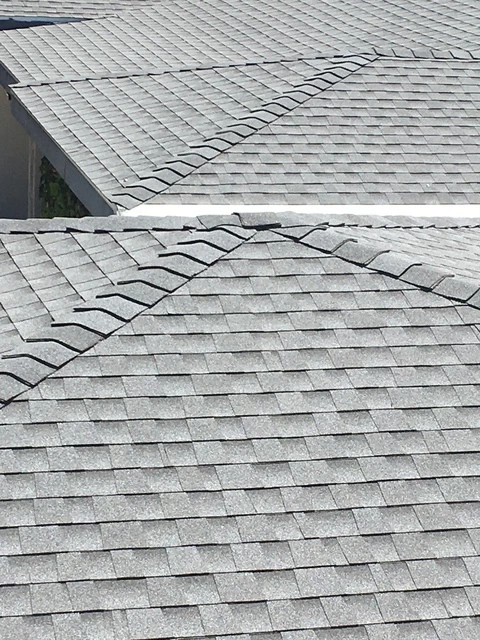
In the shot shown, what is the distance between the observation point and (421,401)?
23.8 ft

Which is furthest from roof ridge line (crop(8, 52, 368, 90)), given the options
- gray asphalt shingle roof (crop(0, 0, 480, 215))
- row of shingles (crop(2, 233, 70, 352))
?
row of shingles (crop(2, 233, 70, 352))

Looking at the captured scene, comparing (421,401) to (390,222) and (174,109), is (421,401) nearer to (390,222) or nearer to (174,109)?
(390,222)

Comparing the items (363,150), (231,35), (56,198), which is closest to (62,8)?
(231,35)

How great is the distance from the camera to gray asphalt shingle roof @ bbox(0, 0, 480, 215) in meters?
12.7

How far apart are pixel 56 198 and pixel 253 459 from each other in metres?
Answer: 11.0

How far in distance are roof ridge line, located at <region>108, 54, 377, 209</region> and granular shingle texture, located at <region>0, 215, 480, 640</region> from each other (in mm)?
3589

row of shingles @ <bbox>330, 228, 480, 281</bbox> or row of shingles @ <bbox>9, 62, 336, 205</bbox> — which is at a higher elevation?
row of shingles @ <bbox>330, 228, 480, 281</bbox>

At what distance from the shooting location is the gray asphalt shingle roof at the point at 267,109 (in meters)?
12.7

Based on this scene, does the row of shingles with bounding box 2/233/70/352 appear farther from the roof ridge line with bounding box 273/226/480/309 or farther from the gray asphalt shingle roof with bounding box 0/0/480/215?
the gray asphalt shingle roof with bounding box 0/0/480/215

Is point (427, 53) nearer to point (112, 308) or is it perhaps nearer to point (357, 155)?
point (357, 155)

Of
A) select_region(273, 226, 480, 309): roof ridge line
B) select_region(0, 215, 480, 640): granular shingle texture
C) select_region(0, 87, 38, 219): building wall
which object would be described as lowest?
select_region(0, 87, 38, 219): building wall

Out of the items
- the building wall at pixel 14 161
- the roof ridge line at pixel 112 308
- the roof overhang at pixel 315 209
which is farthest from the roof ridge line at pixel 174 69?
the roof ridge line at pixel 112 308

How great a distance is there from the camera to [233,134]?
13.3 metres

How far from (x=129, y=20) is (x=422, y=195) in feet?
29.0
